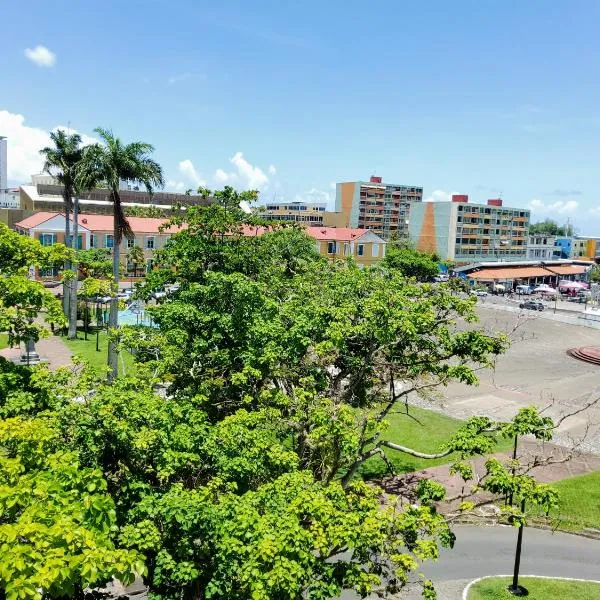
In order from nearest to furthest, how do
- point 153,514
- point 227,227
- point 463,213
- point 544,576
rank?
point 153,514 → point 544,576 → point 227,227 → point 463,213

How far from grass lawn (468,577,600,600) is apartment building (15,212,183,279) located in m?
47.4

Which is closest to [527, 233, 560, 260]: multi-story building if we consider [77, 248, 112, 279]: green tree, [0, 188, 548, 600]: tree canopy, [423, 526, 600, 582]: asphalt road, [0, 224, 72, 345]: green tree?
[77, 248, 112, 279]: green tree

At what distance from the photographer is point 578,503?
22094 millimetres

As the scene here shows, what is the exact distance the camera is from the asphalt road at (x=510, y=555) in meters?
17.7

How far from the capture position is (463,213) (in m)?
106

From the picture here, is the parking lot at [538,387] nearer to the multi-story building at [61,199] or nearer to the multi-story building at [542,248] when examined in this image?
the multi-story building at [61,199]

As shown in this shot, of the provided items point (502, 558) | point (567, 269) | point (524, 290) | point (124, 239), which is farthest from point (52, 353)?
point (567, 269)

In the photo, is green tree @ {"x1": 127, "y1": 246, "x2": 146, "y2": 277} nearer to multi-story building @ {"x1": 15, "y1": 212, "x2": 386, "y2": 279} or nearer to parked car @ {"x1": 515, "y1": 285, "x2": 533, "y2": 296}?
multi-story building @ {"x1": 15, "y1": 212, "x2": 386, "y2": 279}

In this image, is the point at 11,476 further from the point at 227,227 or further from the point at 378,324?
the point at 227,227

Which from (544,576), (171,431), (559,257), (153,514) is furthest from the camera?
(559,257)

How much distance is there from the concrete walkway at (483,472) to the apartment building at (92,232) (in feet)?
134

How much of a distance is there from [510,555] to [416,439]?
923 cm

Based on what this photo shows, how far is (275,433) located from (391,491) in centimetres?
920

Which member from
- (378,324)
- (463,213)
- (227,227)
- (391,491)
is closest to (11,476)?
(378,324)
